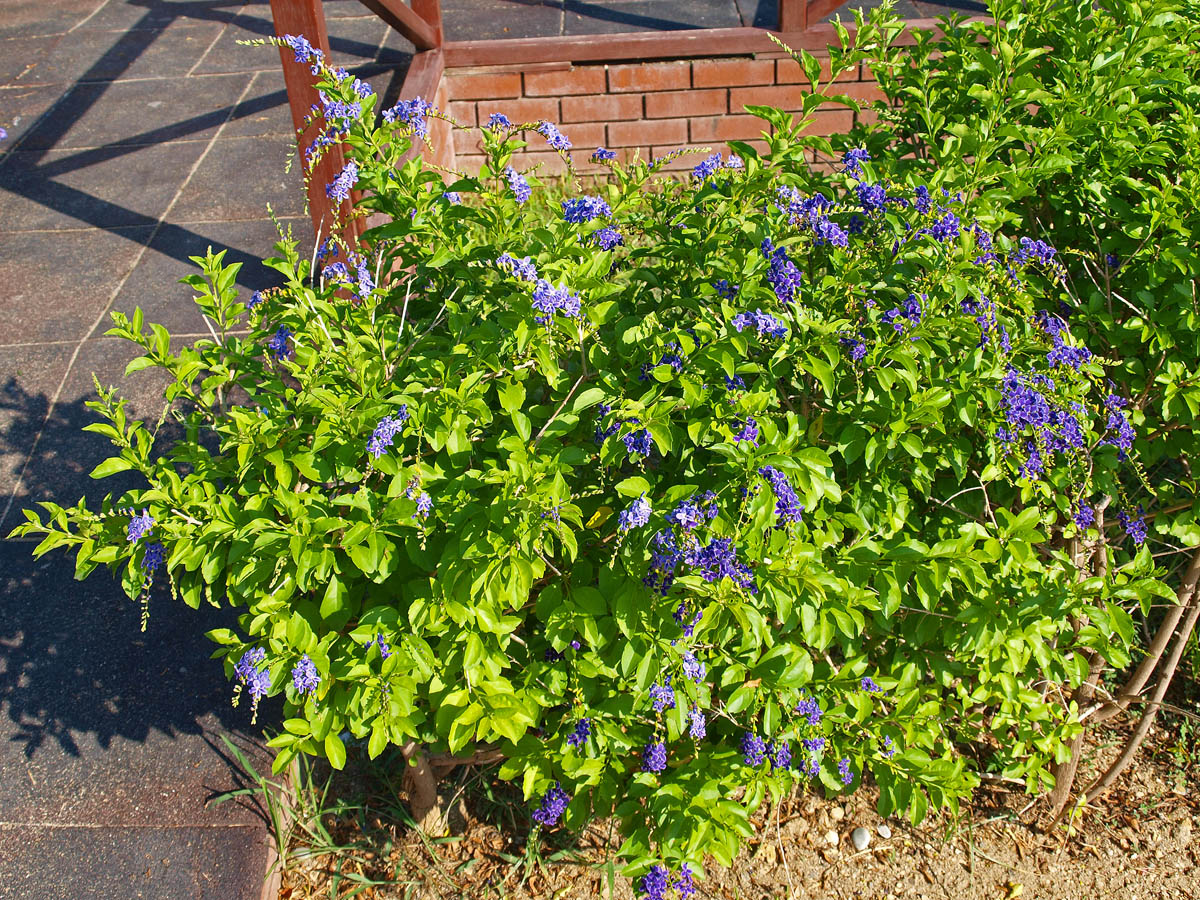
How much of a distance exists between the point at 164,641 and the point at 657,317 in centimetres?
165

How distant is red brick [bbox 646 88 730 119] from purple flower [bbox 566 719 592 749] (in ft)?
13.6

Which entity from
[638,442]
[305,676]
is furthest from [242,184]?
[638,442]

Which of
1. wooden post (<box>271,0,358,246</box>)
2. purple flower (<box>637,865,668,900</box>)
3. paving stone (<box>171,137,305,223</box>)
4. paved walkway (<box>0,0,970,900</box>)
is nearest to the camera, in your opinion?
purple flower (<box>637,865,668,900</box>)

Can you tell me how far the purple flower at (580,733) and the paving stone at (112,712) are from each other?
3.10 ft

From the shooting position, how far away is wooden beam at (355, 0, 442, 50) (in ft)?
14.5

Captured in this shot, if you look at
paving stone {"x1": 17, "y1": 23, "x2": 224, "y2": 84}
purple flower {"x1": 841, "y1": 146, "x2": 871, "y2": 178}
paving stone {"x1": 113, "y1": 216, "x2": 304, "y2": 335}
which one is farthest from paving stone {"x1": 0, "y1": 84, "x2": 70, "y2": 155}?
purple flower {"x1": 841, "y1": 146, "x2": 871, "y2": 178}

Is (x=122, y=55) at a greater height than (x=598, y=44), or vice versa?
(x=598, y=44)

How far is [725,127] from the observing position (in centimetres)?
541

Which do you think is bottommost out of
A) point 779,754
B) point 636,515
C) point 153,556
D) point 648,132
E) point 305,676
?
point 779,754

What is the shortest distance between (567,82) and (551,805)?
4.19 meters

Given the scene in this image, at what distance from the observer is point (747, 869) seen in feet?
8.14

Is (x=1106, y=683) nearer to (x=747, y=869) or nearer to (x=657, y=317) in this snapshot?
(x=747, y=869)

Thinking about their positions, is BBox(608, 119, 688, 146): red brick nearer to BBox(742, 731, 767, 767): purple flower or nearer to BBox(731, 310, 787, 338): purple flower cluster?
BBox(731, 310, 787, 338): purple flower cluster

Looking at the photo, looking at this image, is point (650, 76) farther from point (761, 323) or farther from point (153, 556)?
point (153, 556)
